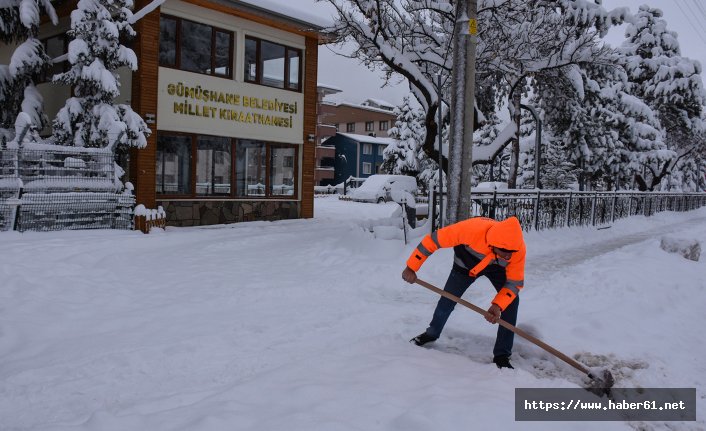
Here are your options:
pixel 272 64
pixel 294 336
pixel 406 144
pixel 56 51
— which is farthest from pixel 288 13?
pixel 406 144

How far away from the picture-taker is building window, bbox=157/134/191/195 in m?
14.5

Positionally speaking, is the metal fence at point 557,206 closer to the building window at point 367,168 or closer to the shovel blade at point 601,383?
the shovel blade at point 601,383

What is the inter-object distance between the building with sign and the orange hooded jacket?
10.8 meters

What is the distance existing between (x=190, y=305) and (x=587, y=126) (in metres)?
Result: 21.2

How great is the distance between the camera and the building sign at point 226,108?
14.4 m

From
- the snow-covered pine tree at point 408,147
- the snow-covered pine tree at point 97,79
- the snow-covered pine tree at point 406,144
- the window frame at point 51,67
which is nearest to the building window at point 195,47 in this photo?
the snow-covered pine tree at point 97,79

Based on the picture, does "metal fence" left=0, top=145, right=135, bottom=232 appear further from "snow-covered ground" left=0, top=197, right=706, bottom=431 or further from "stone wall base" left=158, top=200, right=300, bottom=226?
"stone wall base" left=158, top=200, right=300, bottom=226

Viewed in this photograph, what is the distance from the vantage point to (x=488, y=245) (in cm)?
479

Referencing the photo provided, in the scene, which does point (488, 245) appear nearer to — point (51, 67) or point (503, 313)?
point (503, 313)

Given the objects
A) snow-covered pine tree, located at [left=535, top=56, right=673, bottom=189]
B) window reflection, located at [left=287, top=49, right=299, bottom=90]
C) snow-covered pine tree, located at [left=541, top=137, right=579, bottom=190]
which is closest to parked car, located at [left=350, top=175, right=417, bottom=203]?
snow-covered pine tree, located at [left=541, top=137, right=579, bottom=190]

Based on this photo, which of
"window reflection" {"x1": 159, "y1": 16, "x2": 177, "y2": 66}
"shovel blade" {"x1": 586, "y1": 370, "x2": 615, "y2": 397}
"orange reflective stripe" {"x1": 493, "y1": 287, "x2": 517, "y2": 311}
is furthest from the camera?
"window reflection" {"x1": 159, "y1": 16, "x2": 177, "y2": 66}

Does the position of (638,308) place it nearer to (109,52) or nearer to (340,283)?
(340,283)

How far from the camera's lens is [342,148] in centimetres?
5269

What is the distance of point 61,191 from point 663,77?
31.8 metres
